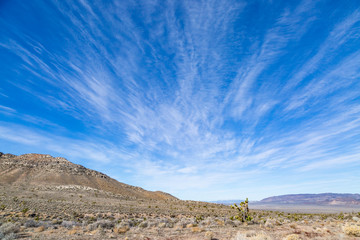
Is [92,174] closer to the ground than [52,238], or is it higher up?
higher up

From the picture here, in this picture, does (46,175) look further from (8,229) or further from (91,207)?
(8,229)

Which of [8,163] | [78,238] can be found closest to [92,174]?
[8,163]

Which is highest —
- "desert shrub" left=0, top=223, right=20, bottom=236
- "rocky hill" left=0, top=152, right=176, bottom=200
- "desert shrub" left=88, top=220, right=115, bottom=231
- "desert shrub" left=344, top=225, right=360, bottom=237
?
"rocky hill" left=0, top=152, right=176, bottom=200

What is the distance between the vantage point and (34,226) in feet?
55.0

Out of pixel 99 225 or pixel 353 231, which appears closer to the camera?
pixel 353 231

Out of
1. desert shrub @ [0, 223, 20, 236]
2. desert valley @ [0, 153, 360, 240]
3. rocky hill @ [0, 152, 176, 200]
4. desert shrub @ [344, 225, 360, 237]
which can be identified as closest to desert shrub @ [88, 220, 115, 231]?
desert valley @ [0, 153, 360, 240]

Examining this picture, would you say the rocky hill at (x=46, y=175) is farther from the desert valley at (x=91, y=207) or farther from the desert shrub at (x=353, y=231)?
the desert shrub at (x=353, y=231)

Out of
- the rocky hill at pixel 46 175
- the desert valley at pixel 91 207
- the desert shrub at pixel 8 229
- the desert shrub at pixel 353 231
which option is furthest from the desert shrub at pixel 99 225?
the rocky hill at pixel 46 175

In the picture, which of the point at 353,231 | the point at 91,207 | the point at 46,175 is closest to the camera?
the point at 353,231

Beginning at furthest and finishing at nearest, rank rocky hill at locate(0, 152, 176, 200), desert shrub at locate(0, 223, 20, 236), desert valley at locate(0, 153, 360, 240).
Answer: rocky hill at locate(0, 152, 176, 200) → desert valley at locate(0, 153, 360, 240) → desert shrub at locate(0, 223, 20, 236)

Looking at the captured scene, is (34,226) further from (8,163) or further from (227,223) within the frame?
(8,163)

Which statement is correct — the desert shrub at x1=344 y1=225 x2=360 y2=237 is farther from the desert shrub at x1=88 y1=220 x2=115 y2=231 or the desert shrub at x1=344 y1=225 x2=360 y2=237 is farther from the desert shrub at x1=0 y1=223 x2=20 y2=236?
the desert shrub at x1=0 y1=223 x2=20 y2=236

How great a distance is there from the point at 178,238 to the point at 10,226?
471 inches

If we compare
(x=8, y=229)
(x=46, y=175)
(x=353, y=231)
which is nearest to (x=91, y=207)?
(x=8, y=229)
